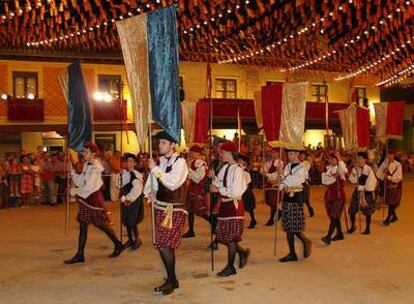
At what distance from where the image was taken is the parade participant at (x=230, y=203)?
681cm

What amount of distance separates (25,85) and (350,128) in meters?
17.3

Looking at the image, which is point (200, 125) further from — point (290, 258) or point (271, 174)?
point (290, 258)

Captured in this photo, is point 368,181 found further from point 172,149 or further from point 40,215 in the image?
point 40,215

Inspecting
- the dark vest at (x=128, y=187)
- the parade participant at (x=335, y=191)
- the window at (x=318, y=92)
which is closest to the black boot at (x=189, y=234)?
the dark vest at (x=128, y=187)

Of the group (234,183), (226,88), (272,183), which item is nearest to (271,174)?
(272,183)

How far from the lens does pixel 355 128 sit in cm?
1084

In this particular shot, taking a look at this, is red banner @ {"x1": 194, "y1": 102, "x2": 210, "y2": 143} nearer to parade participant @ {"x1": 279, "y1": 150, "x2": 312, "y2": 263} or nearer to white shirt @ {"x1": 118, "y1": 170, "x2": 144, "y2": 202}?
white shirt @ {"x1": 118, "y1": 170, "x2": 144, "y2": 202}

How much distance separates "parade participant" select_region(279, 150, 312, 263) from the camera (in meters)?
7.63

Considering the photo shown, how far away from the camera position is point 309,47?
19391 millimetres

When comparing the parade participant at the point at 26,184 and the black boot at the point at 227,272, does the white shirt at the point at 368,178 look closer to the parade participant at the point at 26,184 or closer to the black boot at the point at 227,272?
the black boot at the point at 227,272

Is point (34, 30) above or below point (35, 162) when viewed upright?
above

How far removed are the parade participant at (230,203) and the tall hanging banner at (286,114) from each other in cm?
164

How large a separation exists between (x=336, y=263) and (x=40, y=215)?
26.3ft

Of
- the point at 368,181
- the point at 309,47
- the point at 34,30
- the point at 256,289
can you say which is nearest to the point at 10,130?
the point at 34,30
